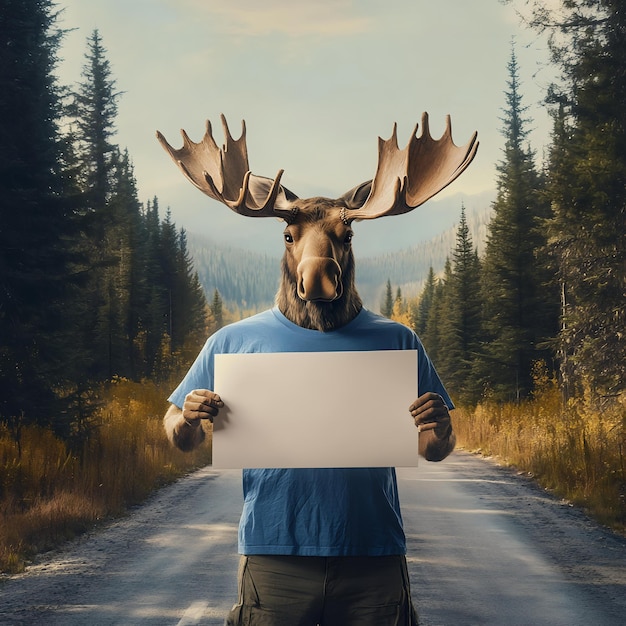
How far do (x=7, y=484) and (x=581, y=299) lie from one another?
10.8m

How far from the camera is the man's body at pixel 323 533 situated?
11.0 ft

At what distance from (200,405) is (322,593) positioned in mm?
797

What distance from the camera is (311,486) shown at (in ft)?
11.4

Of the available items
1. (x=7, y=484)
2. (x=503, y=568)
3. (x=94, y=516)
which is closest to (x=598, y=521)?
(x=503, y=568)

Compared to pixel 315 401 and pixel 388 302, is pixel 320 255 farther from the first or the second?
pixel 388 302

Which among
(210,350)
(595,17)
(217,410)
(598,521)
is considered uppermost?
(595,17)

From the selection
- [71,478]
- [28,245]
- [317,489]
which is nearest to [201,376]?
[317,489]

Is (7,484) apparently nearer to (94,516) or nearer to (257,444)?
(94,516)

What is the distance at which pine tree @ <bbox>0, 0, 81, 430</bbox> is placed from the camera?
1386cm

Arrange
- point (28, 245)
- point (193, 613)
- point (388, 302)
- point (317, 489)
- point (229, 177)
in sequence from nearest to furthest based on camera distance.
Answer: point (317, 489) → point (229, 177) → point (193, 613) → point (28, 245) → point (388, 302)

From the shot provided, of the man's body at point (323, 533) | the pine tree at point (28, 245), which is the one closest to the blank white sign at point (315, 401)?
the man's body at point (323, 533)

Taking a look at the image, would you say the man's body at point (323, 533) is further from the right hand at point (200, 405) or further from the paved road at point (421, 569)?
the paved road at point (421, 569)

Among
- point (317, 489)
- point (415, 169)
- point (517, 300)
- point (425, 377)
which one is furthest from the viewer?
point (517, 300)

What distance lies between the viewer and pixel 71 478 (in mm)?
12445
